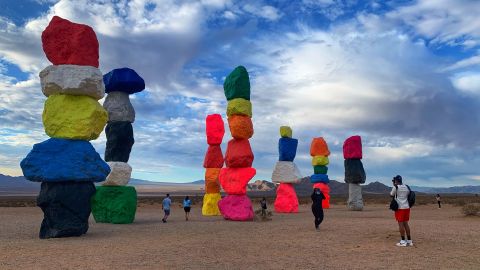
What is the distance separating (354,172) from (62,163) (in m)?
21.6

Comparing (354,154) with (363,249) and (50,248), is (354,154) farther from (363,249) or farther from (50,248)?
(50,248)

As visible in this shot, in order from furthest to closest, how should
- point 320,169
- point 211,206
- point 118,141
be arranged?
point 320,169
point 211,206
point 118,141

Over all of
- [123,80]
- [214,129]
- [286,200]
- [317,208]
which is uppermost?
[123,80]

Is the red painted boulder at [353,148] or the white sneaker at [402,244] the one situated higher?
the red painted boulder at [353,148]

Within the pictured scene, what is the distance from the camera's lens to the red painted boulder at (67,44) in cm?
1338

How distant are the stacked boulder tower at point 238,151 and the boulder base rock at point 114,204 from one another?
4.72 meters

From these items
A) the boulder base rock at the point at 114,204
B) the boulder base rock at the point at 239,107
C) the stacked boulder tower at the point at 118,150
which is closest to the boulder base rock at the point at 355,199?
the boulder base rock at the point at 239,107

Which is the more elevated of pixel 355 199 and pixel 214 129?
pixel 214 129

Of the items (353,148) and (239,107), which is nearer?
(239,107)

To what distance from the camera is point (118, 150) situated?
17875 millimetres

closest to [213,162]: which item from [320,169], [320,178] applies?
[320,178]

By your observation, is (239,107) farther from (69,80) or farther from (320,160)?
(320,160)

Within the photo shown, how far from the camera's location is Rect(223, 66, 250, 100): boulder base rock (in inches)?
785

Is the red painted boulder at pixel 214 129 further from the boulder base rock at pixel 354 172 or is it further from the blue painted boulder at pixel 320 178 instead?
the blue painted boulder at pixel 320 178
